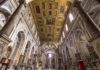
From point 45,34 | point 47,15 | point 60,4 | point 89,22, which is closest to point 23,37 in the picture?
point 47,15

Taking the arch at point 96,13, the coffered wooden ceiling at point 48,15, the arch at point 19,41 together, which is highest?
the coffered wooden ceiling at point 48,15

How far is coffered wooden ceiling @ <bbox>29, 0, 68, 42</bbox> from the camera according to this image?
12.7m

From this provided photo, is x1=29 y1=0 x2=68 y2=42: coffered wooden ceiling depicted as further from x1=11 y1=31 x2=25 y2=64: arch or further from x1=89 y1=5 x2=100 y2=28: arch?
x1=89 y1=5 x2=100 y2=28: arch

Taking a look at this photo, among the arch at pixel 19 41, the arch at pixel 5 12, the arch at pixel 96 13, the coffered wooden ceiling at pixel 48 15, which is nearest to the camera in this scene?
the arch at pixel 96 13

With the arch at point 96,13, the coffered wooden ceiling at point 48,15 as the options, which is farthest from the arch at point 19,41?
the arch at point 96,13

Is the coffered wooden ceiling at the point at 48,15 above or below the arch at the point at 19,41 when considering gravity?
above

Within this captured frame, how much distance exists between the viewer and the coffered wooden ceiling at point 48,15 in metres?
12.7

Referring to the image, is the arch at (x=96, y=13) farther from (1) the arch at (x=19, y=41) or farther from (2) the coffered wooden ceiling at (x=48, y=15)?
(1) the arch at (x=19, y=41)

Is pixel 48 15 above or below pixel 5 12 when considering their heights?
above

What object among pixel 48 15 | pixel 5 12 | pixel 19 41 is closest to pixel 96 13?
pixel 5 12

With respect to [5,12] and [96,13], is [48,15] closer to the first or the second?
[5,12]

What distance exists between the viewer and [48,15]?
592 inches

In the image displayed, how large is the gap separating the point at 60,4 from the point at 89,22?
809 cm

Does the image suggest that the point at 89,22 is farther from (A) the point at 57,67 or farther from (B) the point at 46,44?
(B) the point at 46,44
